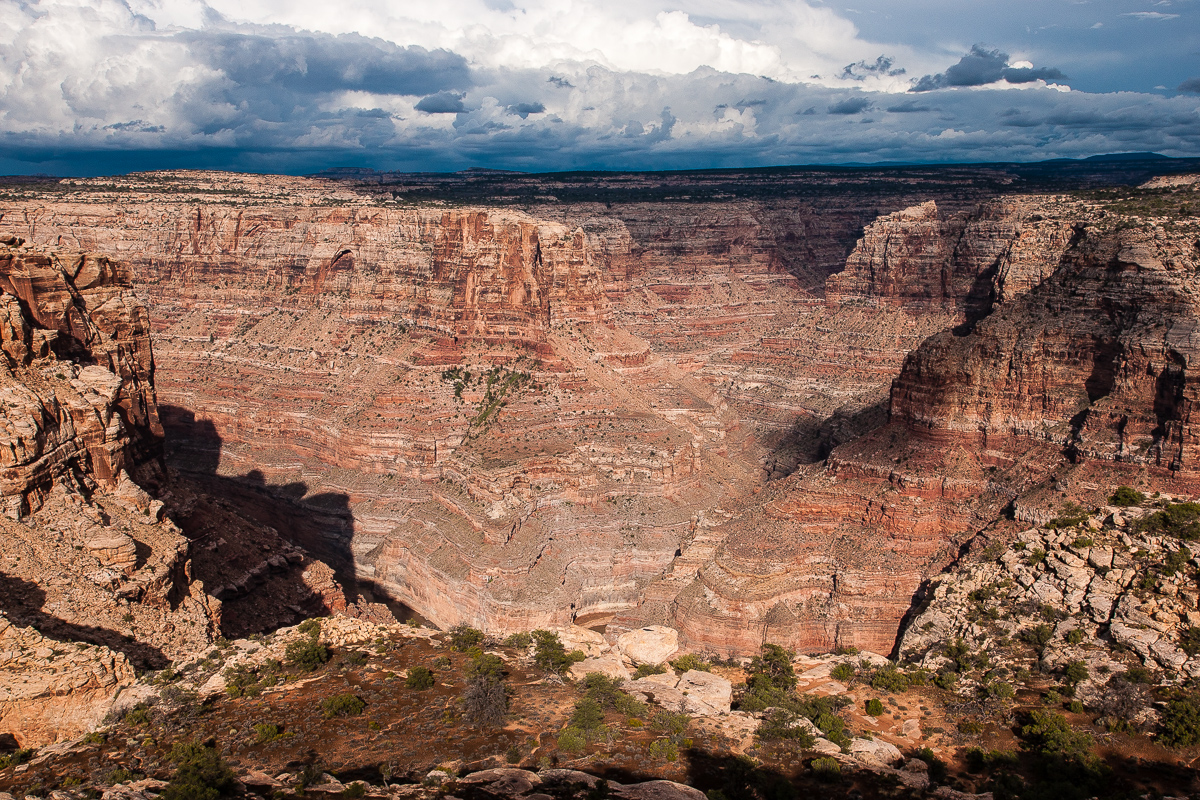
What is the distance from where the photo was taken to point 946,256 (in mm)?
→ 84000

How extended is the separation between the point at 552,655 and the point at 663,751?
6466 mm

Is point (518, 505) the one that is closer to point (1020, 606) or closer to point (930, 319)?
point (1020, 606)

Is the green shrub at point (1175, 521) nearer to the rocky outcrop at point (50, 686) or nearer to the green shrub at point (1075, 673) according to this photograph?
the green shrub at point (1075, 673)

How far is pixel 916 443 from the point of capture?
4478cm

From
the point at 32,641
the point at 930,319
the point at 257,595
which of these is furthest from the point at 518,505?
the point at 930,319

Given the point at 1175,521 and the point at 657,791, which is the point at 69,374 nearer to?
the point at 657,791

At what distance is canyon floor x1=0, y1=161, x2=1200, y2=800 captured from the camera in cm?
2173

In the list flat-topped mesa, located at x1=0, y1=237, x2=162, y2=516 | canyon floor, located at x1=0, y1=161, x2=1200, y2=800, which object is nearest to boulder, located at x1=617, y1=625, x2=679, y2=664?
canyon floor, located at x1=0, y1=161, x2=1200, y2=800

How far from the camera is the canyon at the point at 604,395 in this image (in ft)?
126

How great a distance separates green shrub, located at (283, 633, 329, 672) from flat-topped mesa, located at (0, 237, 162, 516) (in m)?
8.75

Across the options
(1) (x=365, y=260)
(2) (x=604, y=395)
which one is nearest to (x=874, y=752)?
(2) (x=604, y=395)

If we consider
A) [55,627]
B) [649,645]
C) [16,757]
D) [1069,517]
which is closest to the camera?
[16,757]

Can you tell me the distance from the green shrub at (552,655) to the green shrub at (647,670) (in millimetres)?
1885

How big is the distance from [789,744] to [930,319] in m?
68.4
